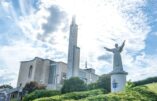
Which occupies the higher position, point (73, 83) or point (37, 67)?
point (37, 67)

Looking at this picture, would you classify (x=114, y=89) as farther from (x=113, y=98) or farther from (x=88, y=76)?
(x=88, y=76)

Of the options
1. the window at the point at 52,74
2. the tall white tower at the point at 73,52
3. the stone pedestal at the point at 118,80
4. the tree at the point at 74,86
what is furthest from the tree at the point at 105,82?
the window at the point at 52,74

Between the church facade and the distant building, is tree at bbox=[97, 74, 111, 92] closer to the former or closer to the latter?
the church facade

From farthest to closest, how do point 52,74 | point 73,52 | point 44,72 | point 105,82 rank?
point 52,74 → point 44,72 → point 73,52 → point 105,82

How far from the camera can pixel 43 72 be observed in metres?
69.8

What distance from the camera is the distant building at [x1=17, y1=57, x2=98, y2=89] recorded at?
224 feet

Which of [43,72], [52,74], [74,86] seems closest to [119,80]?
Answer: [74,86]

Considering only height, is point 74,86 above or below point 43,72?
below

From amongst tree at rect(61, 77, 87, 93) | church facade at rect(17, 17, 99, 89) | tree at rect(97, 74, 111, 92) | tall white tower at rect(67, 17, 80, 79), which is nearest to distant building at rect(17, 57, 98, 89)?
church facade at rect(17, 17, 99, 89)

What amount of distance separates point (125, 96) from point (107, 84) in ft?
57.4

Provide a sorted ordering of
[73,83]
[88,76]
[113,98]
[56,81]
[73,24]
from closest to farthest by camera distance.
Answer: [113,98] < [73,83] < [73,24] < [56,81] < [88,76]

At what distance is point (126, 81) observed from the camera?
27.2m

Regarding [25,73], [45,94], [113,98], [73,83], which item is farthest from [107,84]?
[25,73]

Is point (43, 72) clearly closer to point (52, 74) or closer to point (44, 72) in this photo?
point (44, 72)
